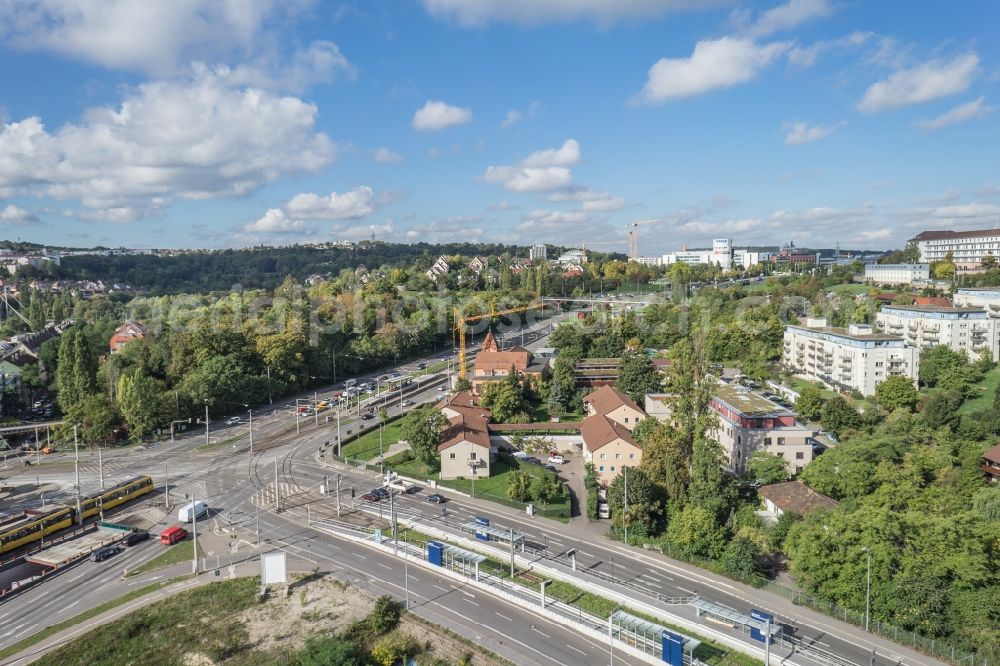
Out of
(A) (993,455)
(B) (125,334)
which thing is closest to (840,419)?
(A) (993,455)

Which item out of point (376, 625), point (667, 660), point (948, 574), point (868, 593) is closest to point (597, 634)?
point (667, 660)

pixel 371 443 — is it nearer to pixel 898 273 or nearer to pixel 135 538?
pixel 135 538

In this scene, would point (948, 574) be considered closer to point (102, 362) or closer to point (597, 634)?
point (597, 634)

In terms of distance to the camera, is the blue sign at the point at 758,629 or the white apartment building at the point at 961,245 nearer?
the blue sign at the point at 758,629

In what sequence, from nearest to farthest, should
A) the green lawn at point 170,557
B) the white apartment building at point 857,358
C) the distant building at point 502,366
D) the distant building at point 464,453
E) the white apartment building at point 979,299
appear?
the green lawn at point 170,557 < the distant building at point 464,453 < the white apartment building at point 857,358 < the distant building at point 502,366 < the white apartment building at point 979,299

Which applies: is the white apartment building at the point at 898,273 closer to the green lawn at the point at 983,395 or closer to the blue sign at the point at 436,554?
the green lawn at the point at 983,395

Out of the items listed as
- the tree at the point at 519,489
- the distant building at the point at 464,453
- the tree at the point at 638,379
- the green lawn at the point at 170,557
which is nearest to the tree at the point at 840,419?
the tree at the point at 638,379
